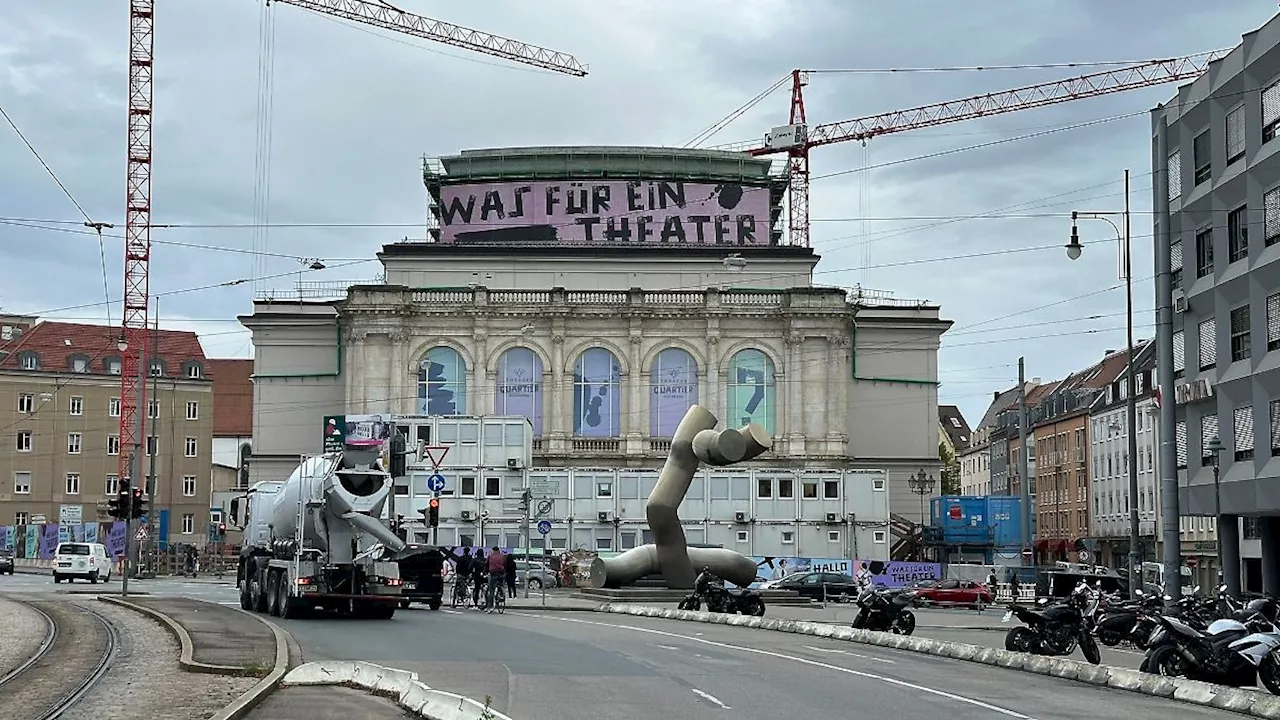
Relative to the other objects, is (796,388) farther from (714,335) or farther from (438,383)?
(438,383)

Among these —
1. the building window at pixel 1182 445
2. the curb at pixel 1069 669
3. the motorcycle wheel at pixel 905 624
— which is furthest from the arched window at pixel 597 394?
the motorcycle wheel at pixel 905 624

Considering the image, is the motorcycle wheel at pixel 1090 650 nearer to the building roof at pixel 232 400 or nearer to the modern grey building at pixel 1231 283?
the modern grey building at pixel 1231 283

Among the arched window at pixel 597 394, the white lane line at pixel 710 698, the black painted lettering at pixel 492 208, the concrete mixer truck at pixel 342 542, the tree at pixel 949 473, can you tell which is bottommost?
the white lane line at pixel 710 698

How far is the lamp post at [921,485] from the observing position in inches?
3472

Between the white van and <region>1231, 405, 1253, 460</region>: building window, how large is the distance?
150ft

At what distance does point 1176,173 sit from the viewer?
152 ft

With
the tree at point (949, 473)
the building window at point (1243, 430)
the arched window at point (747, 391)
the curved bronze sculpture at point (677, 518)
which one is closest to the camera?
the building window at point (1243, 430)

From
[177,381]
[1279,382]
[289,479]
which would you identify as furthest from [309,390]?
[1279,382]

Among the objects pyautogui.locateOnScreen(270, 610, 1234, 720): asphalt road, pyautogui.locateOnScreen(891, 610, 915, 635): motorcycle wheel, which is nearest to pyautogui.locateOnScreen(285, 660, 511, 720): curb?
pyautogui.locateOnScreen(270, 610, 1234, 720): asphalt road

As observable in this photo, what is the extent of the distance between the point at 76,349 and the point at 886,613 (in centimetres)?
9486

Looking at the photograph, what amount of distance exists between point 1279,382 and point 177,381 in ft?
299

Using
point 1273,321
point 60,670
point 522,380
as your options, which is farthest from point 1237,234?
point 522,380

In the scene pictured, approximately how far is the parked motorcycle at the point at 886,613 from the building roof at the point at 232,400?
365ft

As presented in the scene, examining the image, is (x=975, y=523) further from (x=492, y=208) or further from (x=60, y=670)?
(x=60, y=670)
